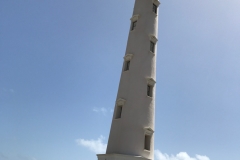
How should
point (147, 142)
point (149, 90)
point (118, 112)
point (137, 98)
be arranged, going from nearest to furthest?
point (147, 142) < point (137, 98) < point (118, 112) < point (149, 90)

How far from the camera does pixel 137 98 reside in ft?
64.2

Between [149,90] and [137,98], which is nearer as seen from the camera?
[137,98]

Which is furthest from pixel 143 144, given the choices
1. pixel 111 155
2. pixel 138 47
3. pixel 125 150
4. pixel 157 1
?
pixel 157 1

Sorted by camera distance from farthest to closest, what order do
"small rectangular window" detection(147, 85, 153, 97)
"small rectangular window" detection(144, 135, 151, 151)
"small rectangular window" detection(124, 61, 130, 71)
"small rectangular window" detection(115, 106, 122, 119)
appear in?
"small rectangular window" detection(124, 61, 130, 71), "small rectangular window" detection(147, 85, 153, 97), "small rectangular window" detection(115, 106, 122, 119), "small rectangular window" detection(144, 135, 151, 151)

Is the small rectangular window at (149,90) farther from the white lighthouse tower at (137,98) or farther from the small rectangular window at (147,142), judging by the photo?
the small rectangular window at (147,142)

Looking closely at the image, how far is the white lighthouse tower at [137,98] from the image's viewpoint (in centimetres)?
1786

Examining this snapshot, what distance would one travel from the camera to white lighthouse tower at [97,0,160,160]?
58.6 ft

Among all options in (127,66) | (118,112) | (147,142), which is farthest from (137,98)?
(127,66)

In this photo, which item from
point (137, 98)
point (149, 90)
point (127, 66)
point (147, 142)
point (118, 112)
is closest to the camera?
point (147, 142)

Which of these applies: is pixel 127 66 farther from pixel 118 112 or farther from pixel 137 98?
pixel 118 112

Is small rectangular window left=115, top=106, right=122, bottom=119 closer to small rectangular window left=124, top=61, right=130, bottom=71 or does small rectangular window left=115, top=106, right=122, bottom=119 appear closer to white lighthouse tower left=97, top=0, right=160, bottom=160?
white lighthouse tower left=97, top=0, right=160, bottom=160

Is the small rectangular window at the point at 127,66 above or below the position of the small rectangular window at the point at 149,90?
above

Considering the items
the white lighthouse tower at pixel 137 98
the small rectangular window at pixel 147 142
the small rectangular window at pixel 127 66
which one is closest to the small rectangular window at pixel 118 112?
the white lighthouse tower at pixel 137 98

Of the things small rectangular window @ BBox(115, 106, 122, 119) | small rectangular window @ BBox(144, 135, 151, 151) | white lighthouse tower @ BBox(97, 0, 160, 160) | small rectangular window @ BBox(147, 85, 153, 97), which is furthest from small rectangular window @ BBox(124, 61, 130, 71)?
small rectangular window @ BBox(144, 135, 151, 151)
